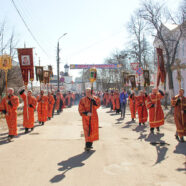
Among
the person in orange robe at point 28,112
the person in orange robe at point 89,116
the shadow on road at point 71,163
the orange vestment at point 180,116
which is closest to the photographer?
the shadow on road at point 71,163

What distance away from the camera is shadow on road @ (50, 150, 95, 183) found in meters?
4.83

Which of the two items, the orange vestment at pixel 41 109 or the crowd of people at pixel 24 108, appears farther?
the orange vestment at pixel 41 109

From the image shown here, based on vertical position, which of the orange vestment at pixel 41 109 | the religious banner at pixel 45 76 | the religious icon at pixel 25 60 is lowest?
the orange vestment at pixel 41 109

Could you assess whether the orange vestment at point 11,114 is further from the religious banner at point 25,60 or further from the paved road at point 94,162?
the religious banner at point 25,60

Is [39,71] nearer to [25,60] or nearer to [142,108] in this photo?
[25,60]

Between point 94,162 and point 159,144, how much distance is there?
285 cm

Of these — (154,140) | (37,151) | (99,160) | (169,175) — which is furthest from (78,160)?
(154,140)

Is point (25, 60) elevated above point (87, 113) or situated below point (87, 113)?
above

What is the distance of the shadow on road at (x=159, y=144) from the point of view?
6314mm

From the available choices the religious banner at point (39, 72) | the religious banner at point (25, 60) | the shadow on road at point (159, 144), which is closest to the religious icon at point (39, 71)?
the religious banner at point (39, 72)

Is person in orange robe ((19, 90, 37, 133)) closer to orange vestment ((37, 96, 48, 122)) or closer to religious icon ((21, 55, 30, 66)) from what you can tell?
religious icon ((21, 55, 30, 66))

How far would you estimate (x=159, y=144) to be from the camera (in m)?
7.92

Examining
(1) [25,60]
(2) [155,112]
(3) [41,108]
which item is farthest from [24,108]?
(2) [155,112]

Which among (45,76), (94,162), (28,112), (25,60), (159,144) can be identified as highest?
(25,60)
